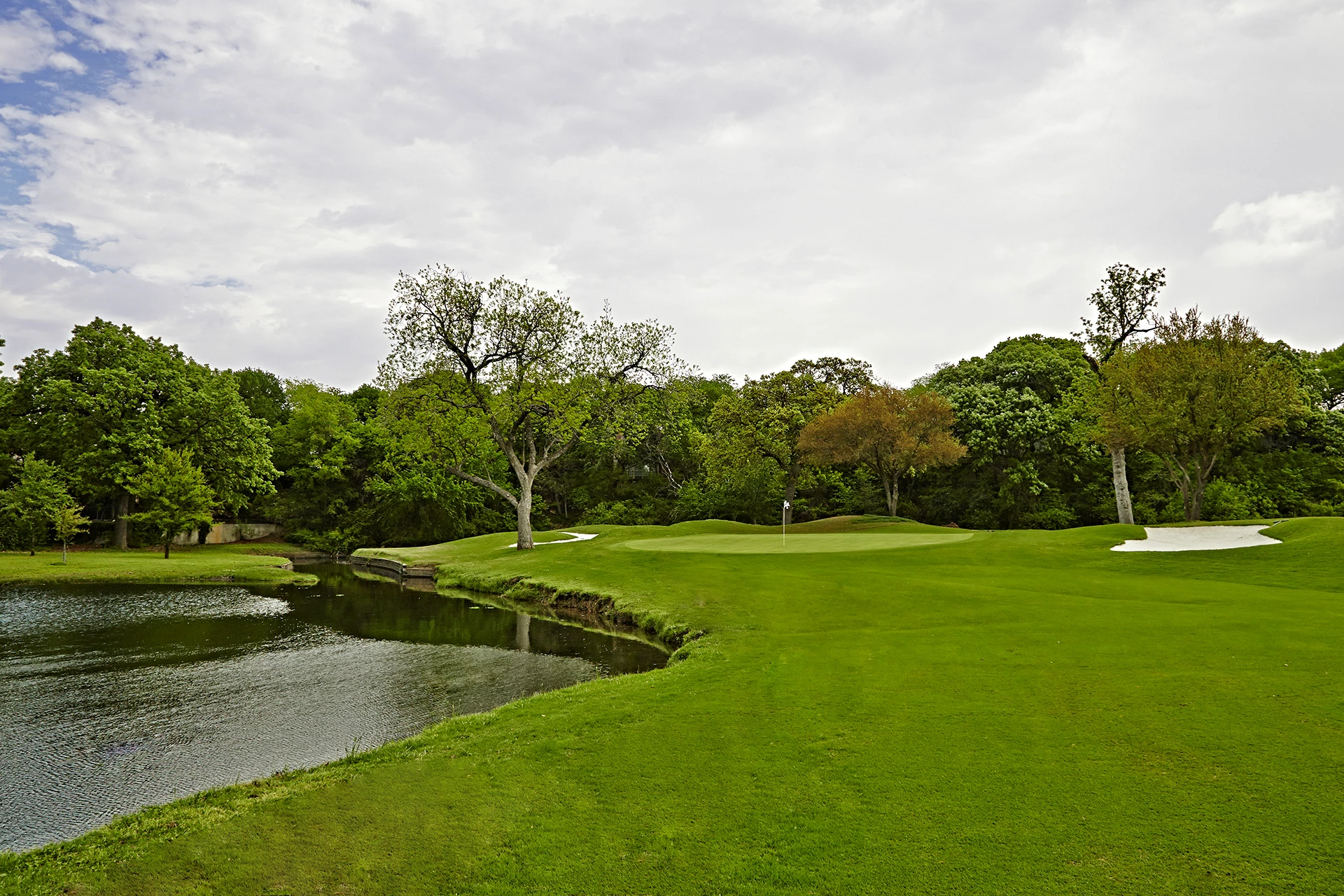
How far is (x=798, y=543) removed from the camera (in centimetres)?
3134

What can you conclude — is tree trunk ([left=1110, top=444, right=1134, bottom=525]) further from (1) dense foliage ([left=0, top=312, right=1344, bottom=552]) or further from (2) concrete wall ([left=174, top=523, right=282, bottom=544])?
(2) concrete wall ([left=174, top=523, right=282, bottom=544])

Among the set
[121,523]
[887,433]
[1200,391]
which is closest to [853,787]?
[1200,391]

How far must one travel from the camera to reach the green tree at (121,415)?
4431 cm

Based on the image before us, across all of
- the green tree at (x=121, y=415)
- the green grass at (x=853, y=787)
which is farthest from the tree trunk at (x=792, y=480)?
the green tree at (x=121, y=415)

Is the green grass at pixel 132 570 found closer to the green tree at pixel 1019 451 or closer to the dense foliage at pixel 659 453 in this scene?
the dense foliage at pixel 659 453

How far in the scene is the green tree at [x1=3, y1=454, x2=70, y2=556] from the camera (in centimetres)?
3712

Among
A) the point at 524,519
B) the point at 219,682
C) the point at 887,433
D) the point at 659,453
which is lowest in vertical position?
the point at 219,682

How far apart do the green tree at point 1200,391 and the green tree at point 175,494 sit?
47656 mm

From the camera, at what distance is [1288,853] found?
544 cm

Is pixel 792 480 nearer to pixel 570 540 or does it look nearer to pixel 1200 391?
pixel 570 540

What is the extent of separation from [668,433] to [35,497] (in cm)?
4178

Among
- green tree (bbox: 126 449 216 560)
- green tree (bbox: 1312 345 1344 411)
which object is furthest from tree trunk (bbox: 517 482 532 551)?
green tree (bbox: 1312 345 1344 411)

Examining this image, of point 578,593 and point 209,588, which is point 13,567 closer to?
point 209,588

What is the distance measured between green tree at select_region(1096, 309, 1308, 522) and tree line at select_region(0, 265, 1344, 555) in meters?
0.11
